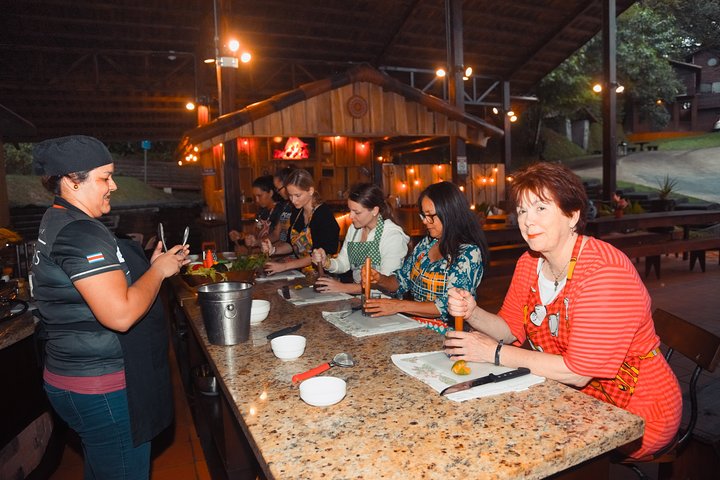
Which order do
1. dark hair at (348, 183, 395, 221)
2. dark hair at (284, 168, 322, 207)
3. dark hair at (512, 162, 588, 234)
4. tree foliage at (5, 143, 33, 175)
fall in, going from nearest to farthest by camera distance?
dark hair at (512, 162, 588, 234) < dark hair at (348, 183, 395, 221) < dark hair at (284, 168, 322, 207) < tree foliage at (5, 143, 33, 175)

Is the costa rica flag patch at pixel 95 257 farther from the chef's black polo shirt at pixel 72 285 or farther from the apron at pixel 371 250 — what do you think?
the apron at pixel 371 250

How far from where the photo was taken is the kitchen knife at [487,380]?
1.66 meters

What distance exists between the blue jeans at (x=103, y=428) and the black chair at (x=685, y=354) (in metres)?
2.19

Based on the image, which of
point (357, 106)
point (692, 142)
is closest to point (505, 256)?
point (357, 106)

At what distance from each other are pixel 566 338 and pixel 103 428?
198cm

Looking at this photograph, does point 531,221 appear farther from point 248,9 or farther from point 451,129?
point 248,9

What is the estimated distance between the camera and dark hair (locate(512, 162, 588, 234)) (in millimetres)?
1911

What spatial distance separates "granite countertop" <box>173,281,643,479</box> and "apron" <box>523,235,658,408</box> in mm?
330

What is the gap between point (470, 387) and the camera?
1688 millimetres

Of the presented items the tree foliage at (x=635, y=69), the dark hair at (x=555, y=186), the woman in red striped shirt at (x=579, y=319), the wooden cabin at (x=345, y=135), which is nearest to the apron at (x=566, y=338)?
the woman in red striped shirt at (x=579, y=319)

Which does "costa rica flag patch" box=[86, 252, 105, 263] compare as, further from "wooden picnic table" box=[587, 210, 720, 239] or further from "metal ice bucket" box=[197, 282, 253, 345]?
"wooden picnic table" box=[587, 210, 720, 239]

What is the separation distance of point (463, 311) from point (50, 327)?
1.70 meters

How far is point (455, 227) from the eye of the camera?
2.96 metres

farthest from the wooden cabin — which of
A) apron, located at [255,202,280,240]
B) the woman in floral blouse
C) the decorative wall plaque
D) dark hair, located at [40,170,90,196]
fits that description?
dark hair, located at [40,170,90,196]
